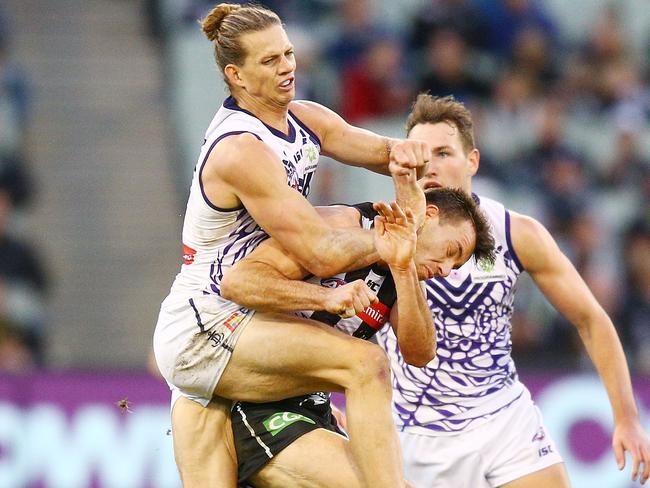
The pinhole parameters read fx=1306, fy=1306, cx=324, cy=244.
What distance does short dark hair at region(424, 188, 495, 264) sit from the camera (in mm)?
5230

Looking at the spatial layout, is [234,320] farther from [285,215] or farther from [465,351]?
[465,351]

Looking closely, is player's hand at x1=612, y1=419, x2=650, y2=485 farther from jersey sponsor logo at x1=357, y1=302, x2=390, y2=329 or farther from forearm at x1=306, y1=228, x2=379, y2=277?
forearm at x1=306, y1=228, x2=379, y2=277

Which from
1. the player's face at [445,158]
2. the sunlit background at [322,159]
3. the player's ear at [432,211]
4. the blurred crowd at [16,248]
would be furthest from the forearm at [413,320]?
the blurred crowd at [16,248]

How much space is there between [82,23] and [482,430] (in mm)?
7913

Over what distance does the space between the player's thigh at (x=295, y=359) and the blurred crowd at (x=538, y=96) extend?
16.4ft

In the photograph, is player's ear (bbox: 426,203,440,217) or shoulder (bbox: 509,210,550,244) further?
shoulder (bbox: 509,210,550,244)

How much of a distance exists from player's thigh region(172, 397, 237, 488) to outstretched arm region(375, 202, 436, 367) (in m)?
0.89

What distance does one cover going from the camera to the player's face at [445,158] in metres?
6.05

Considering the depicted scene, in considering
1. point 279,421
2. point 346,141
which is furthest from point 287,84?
point 279,421

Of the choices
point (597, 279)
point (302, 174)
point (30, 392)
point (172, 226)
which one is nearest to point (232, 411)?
point (302, 174)

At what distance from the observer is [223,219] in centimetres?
506

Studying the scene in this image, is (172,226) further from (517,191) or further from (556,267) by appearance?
(556,267)

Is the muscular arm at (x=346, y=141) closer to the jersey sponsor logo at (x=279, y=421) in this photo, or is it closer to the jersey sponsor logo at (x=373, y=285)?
the jersey sponsor logo at (x=373, y=285)

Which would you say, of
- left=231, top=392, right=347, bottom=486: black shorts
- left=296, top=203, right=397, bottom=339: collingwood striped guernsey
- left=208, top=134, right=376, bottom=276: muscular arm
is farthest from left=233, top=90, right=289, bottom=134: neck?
left=231, top=392, right=347, bottom=486: black shorts
